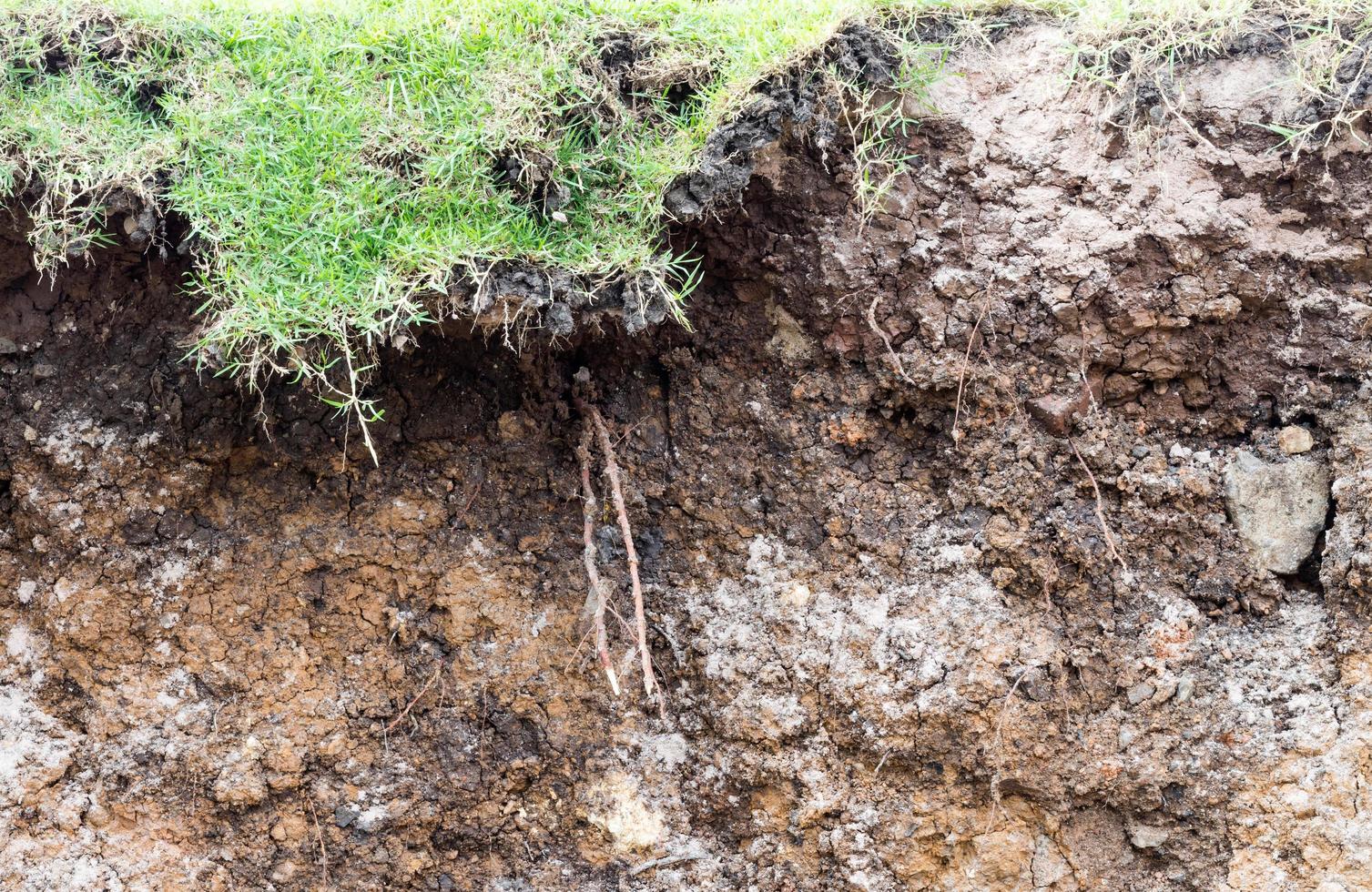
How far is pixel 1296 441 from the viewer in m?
2.46

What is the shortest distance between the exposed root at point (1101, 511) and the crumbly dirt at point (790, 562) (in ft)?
0.05

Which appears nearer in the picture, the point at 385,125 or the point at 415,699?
the point at 385,125

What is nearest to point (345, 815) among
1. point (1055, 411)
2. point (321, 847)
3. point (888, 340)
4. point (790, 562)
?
point (321, 847)

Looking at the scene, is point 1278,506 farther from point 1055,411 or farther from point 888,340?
point 888,340

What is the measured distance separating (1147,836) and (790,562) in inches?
45.3

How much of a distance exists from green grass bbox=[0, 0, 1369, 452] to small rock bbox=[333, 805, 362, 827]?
3.78 feet

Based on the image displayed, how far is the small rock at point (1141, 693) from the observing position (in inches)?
97.9

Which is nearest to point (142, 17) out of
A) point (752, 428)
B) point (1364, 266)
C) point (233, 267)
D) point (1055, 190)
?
point (233, 267)

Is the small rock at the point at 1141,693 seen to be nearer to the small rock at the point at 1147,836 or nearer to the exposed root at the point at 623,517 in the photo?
the small rock at the point at 1147,836

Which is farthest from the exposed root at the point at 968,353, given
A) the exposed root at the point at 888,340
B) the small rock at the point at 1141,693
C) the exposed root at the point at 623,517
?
the exposed root at the point at 623,517

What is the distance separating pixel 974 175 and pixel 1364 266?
0.97 m

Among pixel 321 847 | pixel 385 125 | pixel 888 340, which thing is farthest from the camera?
pixel 321 847

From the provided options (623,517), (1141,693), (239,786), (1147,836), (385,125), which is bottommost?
(1147,836)

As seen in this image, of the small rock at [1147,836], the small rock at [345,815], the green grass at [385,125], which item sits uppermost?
the green grass at [385,125]
